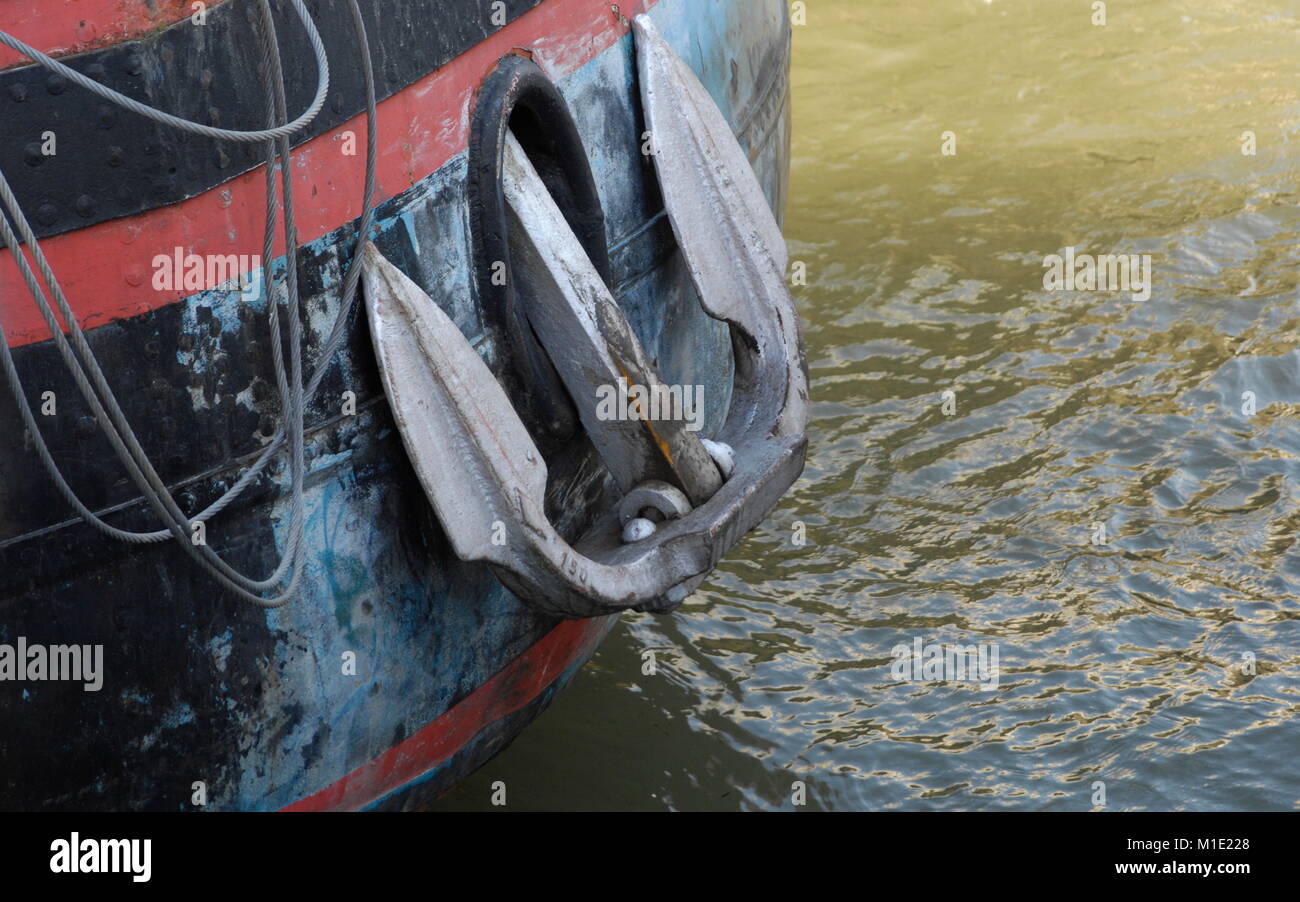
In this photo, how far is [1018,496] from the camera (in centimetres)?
415

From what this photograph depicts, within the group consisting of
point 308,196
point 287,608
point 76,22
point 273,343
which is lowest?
point 287,608

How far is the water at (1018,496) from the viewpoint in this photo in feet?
11.2

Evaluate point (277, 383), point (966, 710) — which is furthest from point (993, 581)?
point (277, 383)

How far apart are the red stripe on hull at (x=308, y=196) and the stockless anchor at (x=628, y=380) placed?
4.7 inches

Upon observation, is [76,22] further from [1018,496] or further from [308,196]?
[1018,496]

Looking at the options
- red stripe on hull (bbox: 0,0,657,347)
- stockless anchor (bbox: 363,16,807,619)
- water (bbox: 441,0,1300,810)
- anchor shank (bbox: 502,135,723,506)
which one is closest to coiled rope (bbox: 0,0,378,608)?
red stripe on hull (bbox: 0,0,657,347)

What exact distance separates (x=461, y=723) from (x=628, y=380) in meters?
0.75

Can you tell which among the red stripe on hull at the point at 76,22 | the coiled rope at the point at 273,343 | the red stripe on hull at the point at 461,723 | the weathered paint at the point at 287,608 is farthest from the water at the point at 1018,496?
the red stripe on hull at the point at 76,22

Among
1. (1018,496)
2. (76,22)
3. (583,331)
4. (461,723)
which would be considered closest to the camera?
(76,22)

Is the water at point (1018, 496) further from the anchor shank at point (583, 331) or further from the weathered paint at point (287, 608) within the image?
the anchor shank at point (583, 331)

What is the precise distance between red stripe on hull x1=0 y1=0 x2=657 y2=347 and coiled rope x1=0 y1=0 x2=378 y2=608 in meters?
0.04

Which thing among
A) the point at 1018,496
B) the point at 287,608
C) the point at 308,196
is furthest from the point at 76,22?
the point at 1018,496

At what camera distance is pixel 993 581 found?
389cm
